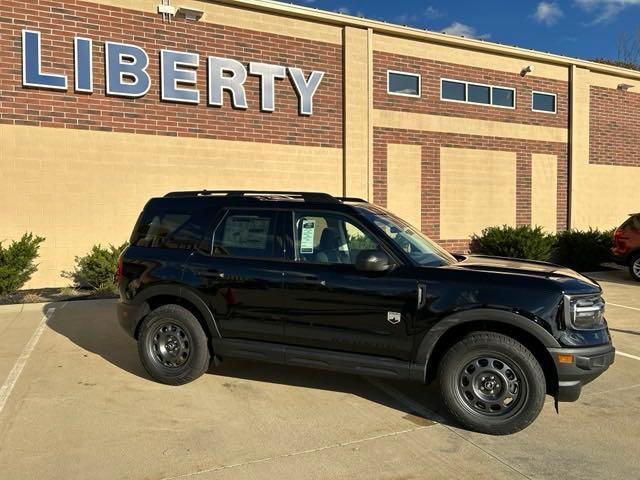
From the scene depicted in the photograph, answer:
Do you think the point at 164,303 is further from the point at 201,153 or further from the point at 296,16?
the point at 296,16

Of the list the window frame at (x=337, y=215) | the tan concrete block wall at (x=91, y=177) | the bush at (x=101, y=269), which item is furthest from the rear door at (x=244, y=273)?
the tan concrete block wall at (x=91, y=177)

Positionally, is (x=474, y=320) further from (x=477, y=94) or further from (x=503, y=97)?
(x=503, y=97)

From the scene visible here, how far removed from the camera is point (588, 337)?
4.03 m

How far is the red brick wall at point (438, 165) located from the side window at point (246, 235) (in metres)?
8.83

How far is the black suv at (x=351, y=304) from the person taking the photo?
402cm

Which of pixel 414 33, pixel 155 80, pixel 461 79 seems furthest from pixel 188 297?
pixel 461 79

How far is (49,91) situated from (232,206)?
732cm

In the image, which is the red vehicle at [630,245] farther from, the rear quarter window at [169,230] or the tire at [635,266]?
the rear quarter window at [169,230]

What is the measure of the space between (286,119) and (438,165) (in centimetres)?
455

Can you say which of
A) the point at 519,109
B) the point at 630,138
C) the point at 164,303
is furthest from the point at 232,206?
the point at 630,138

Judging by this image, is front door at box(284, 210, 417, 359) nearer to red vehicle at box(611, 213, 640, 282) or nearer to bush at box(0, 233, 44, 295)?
bush at box(0, 233, 44, 295)

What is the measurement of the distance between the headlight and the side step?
4.22ft

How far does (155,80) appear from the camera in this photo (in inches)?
445

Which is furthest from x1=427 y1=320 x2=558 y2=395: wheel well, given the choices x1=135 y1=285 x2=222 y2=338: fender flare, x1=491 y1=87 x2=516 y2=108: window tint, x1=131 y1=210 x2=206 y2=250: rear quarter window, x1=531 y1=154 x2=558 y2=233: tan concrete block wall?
x1=531 y1=154 x2=558 y2=233: tan concrete block wall
